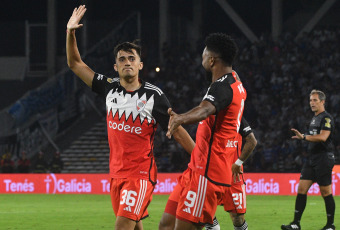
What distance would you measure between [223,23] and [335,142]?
1340 cm

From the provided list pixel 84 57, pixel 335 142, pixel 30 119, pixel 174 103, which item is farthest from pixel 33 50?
pixel 335 142

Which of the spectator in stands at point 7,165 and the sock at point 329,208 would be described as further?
the spectator in stands at point 7,165

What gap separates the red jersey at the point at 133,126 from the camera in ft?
22.3

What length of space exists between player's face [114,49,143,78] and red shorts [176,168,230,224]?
1.42 meters

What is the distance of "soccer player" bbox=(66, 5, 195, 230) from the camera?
676 centimetres

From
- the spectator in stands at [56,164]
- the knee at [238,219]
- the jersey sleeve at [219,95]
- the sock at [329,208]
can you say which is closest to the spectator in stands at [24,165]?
the spectator in stands at [56,164]

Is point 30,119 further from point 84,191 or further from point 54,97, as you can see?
point 84,191

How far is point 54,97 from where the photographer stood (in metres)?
30.9

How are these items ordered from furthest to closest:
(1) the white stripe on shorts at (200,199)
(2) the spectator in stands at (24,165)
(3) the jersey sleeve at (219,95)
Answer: (2) the spectator in stands at (24,165)
(1) the white stripe on shorts at (200,199)
(3) the jersey sleeve at (219,95)

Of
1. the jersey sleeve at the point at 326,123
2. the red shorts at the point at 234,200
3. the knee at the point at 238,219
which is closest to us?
the red shorts at the point at 234,200

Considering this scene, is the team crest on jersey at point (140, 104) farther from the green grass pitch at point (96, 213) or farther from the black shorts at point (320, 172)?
the green grass pitch at point (96, 213)

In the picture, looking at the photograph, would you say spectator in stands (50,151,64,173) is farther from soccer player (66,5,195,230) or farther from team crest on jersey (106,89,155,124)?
team crest on jersey (106,89,155,124)

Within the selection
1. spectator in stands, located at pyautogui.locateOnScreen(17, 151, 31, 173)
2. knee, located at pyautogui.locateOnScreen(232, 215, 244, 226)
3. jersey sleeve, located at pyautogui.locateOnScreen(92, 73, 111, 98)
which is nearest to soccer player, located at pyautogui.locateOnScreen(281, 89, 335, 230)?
knee, located at pyautogui.locateOnScreen(232, 215, 244, 226)

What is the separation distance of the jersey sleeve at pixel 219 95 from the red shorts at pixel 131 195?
1.54 meters
